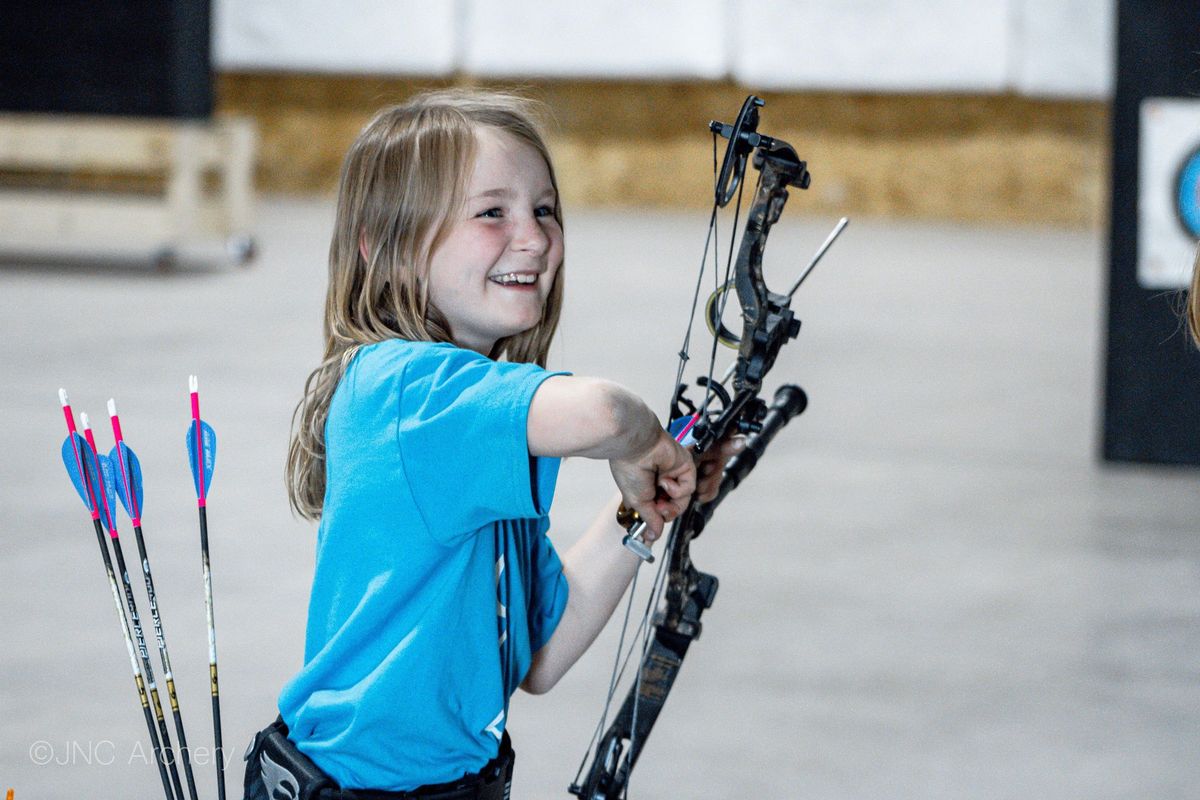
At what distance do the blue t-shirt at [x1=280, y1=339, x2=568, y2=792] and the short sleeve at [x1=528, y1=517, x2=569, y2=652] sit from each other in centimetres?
9

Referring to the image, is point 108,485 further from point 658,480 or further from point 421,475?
point 658,480

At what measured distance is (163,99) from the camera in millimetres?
8172

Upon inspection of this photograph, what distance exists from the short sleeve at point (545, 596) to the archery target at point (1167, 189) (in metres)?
3.24

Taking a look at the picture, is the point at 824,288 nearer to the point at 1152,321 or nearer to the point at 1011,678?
the point at 1152,321

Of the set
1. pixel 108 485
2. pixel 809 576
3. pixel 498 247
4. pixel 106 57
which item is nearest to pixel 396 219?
pixel 498 247

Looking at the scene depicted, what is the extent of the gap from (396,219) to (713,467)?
1.19 feet

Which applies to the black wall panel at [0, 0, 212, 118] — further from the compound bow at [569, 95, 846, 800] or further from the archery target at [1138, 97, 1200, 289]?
the compound bow at [569, 95, 846, 800]

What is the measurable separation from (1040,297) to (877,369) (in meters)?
2.23

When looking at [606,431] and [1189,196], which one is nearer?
[606,431]

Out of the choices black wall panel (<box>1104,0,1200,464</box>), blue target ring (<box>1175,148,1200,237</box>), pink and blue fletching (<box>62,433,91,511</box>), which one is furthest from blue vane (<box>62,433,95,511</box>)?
blue target ring (<box>1175,148,1200,237</box>)

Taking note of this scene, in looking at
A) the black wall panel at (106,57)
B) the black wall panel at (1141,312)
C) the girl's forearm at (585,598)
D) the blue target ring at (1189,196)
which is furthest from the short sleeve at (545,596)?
the black wall panel at (106,57)

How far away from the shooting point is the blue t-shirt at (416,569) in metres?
1.18

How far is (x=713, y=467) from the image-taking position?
1.42 metres

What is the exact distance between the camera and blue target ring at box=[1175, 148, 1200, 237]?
4.30 m
